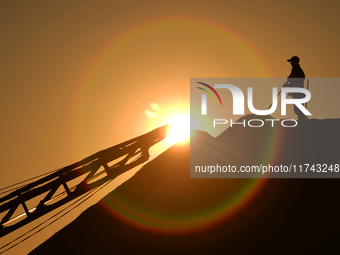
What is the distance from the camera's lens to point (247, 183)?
40.3 feet

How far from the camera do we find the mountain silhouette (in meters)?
9.40

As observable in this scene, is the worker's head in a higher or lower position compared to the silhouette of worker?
higher

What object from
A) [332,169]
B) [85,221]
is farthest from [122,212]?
[332,169]

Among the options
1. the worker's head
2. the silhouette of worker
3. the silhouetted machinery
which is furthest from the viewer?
the worker's head

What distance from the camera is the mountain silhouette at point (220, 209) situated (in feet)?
30.8

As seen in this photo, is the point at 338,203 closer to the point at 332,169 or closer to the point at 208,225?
the point at 332,169

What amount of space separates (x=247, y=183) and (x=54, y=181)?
25.8 feet

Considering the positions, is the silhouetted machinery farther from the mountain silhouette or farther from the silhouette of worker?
the silhouette of worker

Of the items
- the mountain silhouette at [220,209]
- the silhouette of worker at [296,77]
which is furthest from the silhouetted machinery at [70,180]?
the silhouette of worker at [296,77]

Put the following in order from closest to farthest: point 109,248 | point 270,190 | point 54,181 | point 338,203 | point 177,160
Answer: point 54,181, point 109,248, point 338,203, point 270,190, point 177,160

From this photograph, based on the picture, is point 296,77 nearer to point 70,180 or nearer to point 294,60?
point 294,60

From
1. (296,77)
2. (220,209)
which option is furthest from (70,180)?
(296,77)

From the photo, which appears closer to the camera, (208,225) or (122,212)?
(208,225)

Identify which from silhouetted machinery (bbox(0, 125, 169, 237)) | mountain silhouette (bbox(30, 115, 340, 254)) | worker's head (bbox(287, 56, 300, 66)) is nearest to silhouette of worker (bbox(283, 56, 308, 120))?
worker's head (bbox(287, 56, 300, 66))
